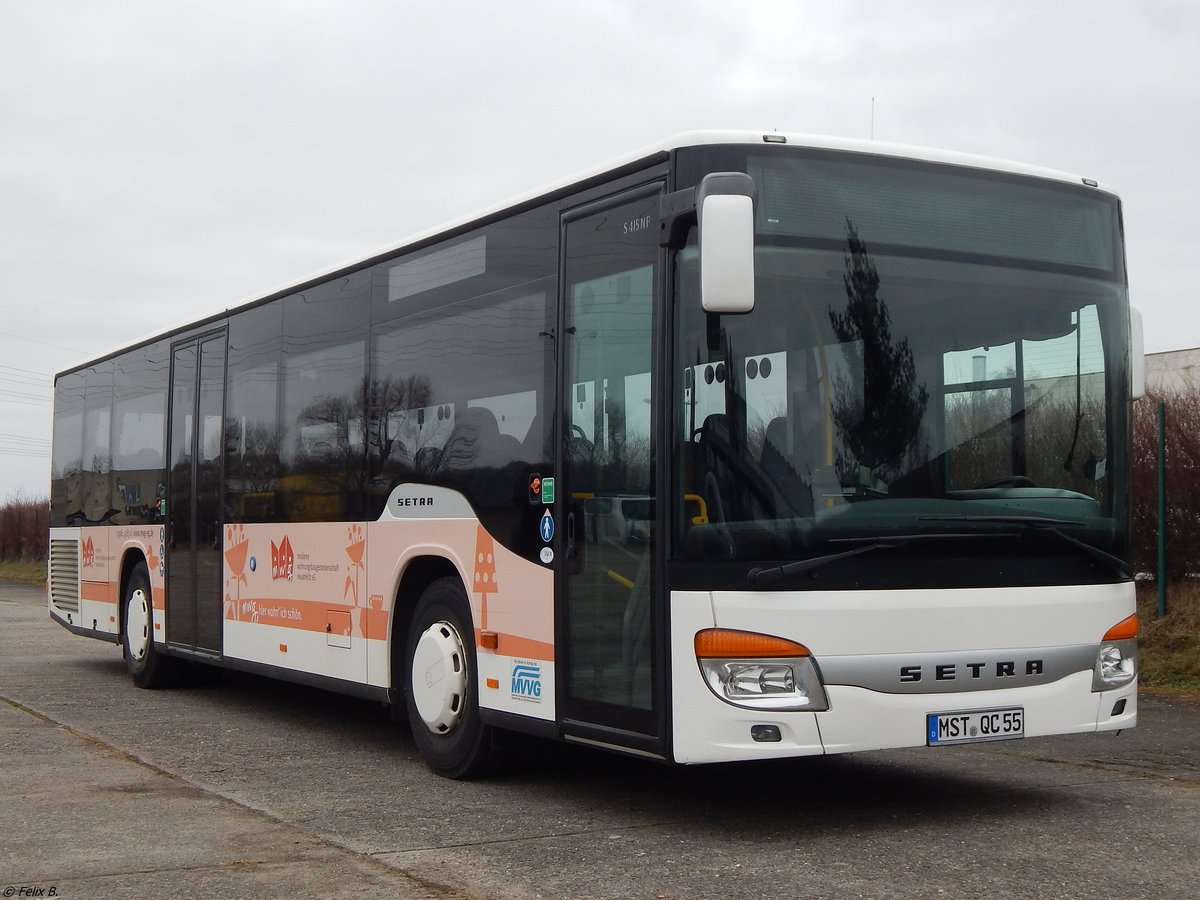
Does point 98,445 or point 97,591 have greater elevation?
point 98,445

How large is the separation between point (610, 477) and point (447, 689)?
2.01 meters

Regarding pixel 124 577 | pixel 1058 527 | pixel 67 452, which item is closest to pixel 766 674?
pixel 1058 527

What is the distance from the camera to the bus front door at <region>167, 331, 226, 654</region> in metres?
12.0

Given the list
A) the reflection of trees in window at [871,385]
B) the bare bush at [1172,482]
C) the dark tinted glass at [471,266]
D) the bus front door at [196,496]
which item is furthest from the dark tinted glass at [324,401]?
the bare bush at [1172,482]

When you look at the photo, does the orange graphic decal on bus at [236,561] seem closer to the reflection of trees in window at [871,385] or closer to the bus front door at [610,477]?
the bus front door at [610,477]

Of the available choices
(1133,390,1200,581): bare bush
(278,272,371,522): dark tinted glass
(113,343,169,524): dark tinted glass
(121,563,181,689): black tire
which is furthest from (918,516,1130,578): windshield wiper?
(121,563,181,689): black tire

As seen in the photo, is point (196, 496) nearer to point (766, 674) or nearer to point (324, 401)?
point (324, 401)

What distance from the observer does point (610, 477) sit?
22.9 feet

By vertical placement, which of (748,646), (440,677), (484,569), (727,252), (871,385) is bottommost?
(440,677)

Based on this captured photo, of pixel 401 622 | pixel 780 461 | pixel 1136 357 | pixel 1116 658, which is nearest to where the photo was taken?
pixel 780 461

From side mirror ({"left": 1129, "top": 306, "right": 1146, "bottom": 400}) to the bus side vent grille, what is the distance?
11.5 meters

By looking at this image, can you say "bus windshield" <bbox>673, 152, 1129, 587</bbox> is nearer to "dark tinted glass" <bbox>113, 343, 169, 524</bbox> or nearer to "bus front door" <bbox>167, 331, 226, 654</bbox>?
"bus front door" <bbox>167, 331, 226, 654</bbox>

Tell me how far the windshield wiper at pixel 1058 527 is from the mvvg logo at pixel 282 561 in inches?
210

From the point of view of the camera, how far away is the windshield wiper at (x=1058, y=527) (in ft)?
21.9
